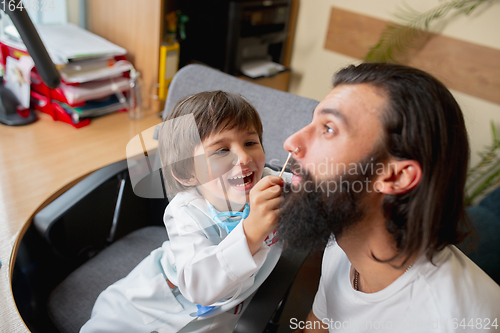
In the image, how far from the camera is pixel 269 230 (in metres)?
0.62

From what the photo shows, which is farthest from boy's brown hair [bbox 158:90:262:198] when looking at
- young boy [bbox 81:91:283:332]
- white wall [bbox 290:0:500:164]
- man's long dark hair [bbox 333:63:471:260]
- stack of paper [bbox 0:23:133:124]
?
white wall [bbox 290:0:500:164]

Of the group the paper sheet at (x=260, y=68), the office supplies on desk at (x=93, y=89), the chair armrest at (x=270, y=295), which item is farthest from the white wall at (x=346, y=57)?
the chair armrest at (x=270, y=295)

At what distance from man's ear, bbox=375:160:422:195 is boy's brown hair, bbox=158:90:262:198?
0.26m

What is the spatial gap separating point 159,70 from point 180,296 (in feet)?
3.52

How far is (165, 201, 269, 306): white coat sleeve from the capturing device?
610 mm

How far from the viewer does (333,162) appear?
2.17ft

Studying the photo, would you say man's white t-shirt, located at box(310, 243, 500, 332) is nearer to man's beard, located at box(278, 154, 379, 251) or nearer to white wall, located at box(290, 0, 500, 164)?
man's beard, located at box(278, 154, 379, 251)

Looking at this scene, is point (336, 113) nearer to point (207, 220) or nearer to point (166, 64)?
point (207, 220)

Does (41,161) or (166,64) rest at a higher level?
(166,64)

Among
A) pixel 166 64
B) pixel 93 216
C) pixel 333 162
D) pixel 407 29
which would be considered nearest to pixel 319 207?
pixel 333 162

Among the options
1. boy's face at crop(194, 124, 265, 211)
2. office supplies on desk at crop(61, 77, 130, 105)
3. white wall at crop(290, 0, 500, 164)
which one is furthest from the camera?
white wall at crop(290, 0, 500, 164)

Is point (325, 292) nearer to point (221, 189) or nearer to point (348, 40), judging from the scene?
point (221, 189)

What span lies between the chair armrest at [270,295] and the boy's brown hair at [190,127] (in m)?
0.28

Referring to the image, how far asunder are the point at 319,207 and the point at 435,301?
0.29m
